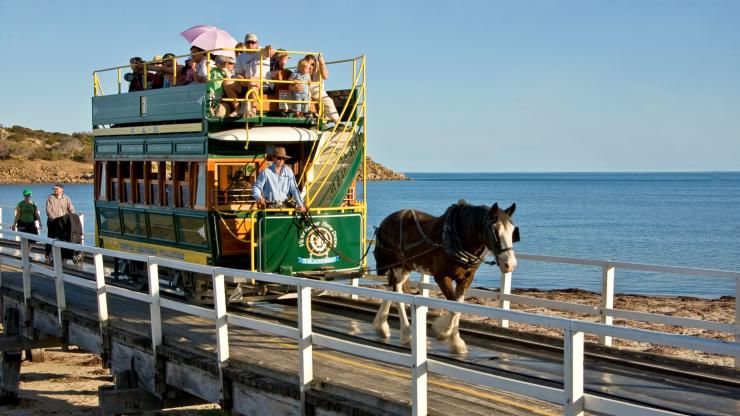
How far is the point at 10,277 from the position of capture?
18031 millimetres

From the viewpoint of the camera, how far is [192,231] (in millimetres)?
15422

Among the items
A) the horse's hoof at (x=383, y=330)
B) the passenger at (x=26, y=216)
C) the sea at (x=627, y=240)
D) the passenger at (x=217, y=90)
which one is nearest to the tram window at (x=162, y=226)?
the passenger at (x=217, y=90)

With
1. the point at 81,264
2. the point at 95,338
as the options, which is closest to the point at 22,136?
the point at 81,264

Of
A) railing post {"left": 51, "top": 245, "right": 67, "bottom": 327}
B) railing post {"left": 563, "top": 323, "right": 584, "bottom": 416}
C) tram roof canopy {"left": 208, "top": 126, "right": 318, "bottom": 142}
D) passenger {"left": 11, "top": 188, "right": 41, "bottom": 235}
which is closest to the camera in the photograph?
railing post {"left": 563, "top": 323, "right": 584, "bottom": 416}

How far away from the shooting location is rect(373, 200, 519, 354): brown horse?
10695mm

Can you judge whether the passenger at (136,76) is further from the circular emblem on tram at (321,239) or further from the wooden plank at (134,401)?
the wooden plank at (134,401)

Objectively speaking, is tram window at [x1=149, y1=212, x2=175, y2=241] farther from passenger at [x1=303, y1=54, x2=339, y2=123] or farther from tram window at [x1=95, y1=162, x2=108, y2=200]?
passenger at [x1=303, y1=54, x2=339, y2=123]

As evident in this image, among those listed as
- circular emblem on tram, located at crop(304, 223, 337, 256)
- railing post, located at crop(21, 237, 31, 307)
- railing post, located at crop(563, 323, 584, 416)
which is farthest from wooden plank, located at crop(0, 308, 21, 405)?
railing post, located at crop(563, 323, 584, 416)

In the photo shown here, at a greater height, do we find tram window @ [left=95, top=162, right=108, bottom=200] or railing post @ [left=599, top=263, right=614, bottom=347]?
tram window @ [left=95, top=162, right=108, bottom=200]

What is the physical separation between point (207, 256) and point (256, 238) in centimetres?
86

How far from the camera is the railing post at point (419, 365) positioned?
780 centimetres

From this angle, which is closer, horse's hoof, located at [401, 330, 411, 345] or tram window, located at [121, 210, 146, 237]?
horse's hoof, located at [401, 330, 411, 345]

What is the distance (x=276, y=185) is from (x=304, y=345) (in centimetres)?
575

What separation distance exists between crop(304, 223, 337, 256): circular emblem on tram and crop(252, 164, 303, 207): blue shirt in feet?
1.88
